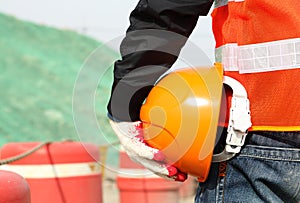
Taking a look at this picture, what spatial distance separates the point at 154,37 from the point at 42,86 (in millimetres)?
11099

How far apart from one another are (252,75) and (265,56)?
58 mm

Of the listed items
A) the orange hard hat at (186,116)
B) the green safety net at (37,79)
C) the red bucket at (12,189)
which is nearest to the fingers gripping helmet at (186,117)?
the orange hard hat at (186,116)

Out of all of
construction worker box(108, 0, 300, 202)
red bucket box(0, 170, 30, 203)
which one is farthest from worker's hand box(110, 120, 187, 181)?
red bucket box(0, 170, 30, 203)

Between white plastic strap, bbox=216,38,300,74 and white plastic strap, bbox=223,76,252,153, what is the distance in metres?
0.07

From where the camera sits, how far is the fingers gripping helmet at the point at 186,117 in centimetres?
164

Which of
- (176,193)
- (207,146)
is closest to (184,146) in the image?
(207,146)

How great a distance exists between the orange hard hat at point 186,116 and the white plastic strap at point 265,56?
0.06 metres

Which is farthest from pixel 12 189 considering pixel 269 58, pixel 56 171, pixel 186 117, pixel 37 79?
pixel 37 79

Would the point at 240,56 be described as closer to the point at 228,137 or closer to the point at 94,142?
the point at 228,137

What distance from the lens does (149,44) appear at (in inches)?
63.8

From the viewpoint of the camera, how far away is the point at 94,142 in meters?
2.03

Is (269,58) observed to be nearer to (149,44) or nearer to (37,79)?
(149,44)

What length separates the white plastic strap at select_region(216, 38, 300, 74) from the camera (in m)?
1.63

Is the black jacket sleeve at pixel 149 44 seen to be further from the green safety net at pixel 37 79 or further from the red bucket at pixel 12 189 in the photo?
the green safety net at pixel 37 79
